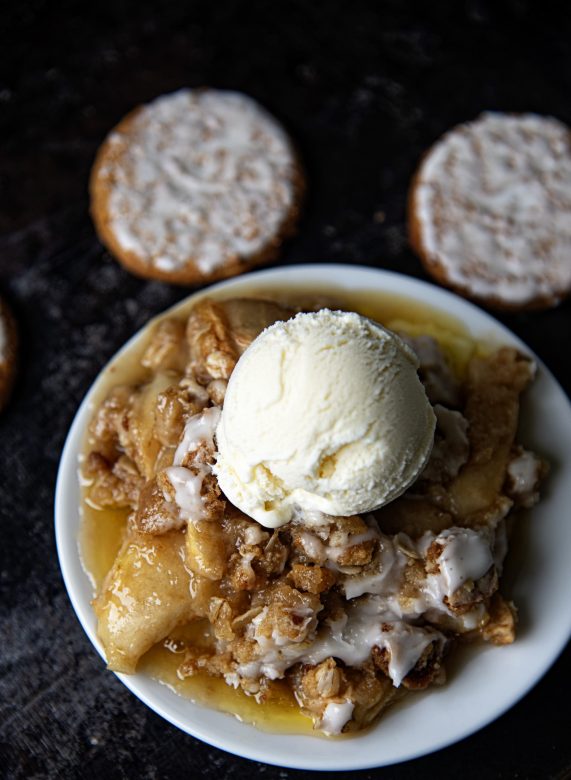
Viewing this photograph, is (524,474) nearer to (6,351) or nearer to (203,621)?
(203,621)

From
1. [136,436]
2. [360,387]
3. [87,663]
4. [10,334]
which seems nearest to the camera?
[360,387]

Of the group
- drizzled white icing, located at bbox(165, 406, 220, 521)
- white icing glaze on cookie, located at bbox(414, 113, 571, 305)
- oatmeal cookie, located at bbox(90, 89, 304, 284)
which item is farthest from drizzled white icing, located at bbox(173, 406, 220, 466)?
white icing glaze on cookie, located at bbox(414, 113, 571, 305)

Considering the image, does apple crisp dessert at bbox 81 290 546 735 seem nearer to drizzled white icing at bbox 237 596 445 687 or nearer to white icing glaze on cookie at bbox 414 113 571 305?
drizzled white icing at bbox 237 596 445 687

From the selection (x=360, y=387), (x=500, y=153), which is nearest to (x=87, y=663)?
(x=360, y=387)

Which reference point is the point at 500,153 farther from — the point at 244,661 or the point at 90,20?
the point at 244,661

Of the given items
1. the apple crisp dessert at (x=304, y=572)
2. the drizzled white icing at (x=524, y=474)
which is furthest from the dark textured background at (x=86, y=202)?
the drizzled white icing at (x=524, y=474)

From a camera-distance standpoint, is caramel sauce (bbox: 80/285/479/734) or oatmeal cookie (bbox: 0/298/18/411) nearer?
caramel sauce (bbox: 80/285/479/734)

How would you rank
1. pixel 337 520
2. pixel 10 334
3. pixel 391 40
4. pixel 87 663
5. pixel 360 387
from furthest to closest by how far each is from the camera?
pixel 391 40 → pixel 10 334 → pixel 87 663 → pixel 337 520 → pixel 360 387
